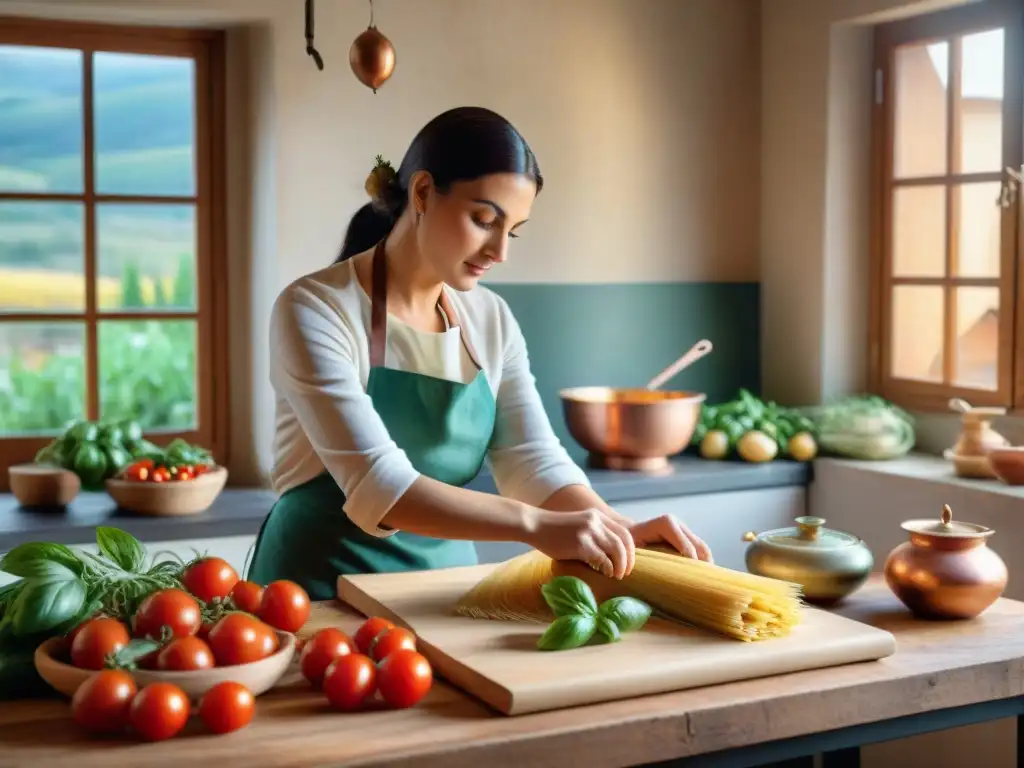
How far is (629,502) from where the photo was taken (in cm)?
361

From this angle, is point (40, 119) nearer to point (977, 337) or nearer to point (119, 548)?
point (119, 548)

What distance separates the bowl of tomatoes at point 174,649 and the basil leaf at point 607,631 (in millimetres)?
404

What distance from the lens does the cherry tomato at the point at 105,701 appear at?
141 centimetres

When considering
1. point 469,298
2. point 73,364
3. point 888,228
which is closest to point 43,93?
point 73,364

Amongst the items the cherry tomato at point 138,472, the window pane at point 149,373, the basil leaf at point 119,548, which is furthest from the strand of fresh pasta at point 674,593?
the window pane at point 149,373

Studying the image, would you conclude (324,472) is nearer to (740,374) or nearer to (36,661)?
(36,661)

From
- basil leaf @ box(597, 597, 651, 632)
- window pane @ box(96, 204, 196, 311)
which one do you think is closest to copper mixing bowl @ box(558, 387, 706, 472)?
window pane @ box(96, 204, 196, 311)

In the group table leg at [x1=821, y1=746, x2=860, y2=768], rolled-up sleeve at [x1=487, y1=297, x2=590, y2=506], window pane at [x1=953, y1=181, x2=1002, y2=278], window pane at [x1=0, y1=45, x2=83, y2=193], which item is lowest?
table leg at [x1=821, y1=746, x2=860, y2=768]

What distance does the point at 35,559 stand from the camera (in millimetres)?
1626

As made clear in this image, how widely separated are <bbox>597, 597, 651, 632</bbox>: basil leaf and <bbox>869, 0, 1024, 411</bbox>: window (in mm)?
2311

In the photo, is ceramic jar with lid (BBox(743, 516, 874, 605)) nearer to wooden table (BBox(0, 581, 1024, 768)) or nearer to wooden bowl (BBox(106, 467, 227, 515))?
wooden table (BBox(0, 581, 1024, 768))

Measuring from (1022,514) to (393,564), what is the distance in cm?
171

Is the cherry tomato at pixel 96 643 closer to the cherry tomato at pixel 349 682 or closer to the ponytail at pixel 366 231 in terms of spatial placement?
the cherry tomato at pixel 349 682

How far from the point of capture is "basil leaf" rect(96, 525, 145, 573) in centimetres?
174
